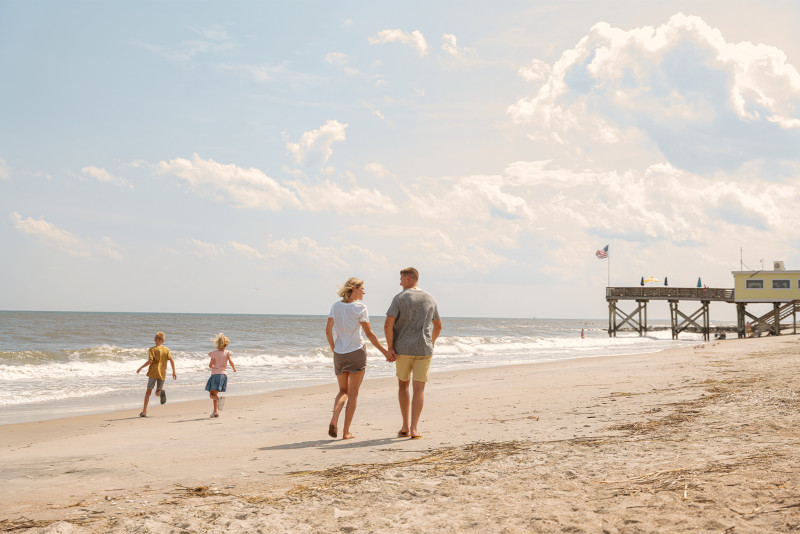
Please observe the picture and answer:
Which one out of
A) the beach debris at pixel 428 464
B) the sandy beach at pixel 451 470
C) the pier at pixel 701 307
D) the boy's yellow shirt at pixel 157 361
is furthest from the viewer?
the pier at pixel 701 307

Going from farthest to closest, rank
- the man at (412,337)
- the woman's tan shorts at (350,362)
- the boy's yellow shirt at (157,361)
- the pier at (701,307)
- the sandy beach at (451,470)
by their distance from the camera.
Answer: the pier at (701,307)
the boy's yellow shirt at (157,361)
the woman's tan shorts at (350,362)
the man at (412,337)
the sandy beach at (451,470)

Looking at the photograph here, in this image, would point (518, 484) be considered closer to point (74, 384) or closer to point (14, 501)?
point (14, 501)

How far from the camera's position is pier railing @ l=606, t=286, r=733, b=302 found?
147 ft

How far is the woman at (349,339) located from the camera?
6770 mm

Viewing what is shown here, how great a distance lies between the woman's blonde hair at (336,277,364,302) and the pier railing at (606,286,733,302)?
44060mm

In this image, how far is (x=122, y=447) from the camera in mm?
7176

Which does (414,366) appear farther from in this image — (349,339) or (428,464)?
(428,464)

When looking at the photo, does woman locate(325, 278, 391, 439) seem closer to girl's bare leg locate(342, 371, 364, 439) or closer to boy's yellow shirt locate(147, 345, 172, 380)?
girl's bare leg locate(342, 371, 364, 439)

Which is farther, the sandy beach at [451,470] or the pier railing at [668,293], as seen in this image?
the pier railing at [668,293]

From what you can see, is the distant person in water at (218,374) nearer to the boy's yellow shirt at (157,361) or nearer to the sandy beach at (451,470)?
the sandy beach at (451,470)

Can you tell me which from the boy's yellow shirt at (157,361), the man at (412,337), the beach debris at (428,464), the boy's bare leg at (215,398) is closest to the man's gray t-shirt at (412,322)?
the man at (412,337)

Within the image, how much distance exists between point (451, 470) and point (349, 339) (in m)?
2.35

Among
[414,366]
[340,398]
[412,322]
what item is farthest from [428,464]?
[340,398]

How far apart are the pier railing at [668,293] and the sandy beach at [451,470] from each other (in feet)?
131
